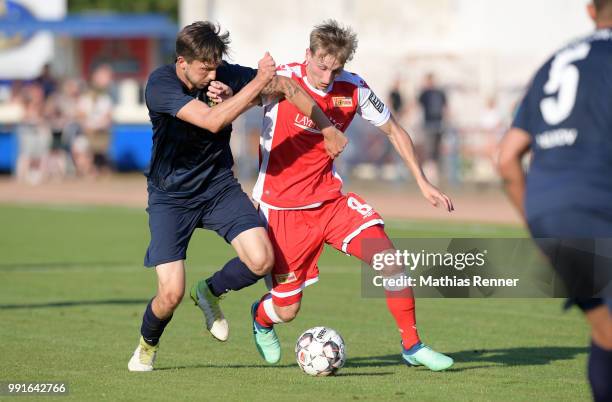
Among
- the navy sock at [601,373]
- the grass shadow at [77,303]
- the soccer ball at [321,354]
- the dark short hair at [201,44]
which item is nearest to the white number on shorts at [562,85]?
the navy sock at [601,373]

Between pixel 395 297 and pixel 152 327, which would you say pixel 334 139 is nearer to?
pixel 395 297

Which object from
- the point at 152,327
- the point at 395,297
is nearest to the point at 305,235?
the point at 395,297

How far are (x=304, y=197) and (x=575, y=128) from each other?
11.2 ft

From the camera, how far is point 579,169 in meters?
5.27

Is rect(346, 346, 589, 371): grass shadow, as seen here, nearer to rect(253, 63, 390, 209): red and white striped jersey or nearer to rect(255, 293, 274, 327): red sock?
rect(255, 293, 274, 327): red sock

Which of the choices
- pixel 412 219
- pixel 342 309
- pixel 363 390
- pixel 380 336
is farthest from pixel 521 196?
pixel 412 219

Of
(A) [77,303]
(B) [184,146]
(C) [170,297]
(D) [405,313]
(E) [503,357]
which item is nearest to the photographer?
(C) [170,297]

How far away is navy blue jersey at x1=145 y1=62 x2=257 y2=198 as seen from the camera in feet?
26.0

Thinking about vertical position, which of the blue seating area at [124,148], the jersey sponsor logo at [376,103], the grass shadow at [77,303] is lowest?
the blue seating area at [124,148]

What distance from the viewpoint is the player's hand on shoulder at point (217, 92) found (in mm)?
7832

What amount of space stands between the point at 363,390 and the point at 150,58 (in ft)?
Answer: 97.8

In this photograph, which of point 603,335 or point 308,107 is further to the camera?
point 308,107

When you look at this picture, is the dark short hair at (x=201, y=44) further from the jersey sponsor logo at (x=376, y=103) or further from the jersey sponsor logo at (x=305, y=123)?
the jersey sponsor logo at (x=376, y=103)

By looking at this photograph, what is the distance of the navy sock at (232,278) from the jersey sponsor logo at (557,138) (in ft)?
10.6
